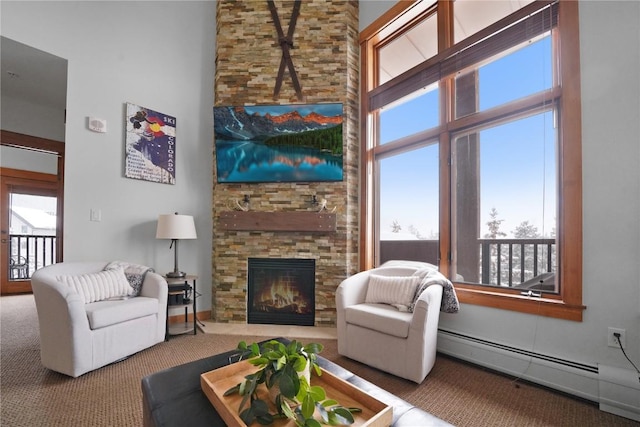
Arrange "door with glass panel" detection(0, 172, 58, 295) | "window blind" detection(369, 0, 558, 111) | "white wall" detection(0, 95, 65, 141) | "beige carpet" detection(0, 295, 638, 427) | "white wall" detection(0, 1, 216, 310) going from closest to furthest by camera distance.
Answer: "beige carpet" detection(0, 295, 638, 427) → "window blind" detection(369, 0, 558, 111) → "white wall" detection(0, 1, 216, 310) → "white wall" detection(0, 95, 65, 141) → "door with glass panel" detection(0, 172, 58, 295)

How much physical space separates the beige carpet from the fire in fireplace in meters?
0.91

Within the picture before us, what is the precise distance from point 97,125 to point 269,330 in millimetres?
2842

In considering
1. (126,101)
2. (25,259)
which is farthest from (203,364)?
(25,259)

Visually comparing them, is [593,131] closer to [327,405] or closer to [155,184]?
[327,405]

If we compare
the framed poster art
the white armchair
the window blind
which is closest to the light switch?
the framed poster art

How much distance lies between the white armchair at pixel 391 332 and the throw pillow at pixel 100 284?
6.47 ft

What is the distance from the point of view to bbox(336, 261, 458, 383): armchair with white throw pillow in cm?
202

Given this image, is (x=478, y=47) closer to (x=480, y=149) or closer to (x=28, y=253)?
(x=480, y=149)

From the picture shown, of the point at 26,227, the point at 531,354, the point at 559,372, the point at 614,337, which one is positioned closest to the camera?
the point at 614,337

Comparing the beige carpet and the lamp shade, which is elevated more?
the lamp shade

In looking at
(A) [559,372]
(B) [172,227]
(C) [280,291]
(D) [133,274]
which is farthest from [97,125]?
(A) [559,372]

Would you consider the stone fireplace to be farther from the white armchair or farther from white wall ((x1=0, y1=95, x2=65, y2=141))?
white wall ((x1=0, y1=95, x2=65, y2=141))

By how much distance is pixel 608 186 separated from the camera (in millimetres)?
1791

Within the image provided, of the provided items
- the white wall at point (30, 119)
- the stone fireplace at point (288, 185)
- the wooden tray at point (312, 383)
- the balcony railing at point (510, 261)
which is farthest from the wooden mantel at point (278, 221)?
the white wall at point (30, 119)
